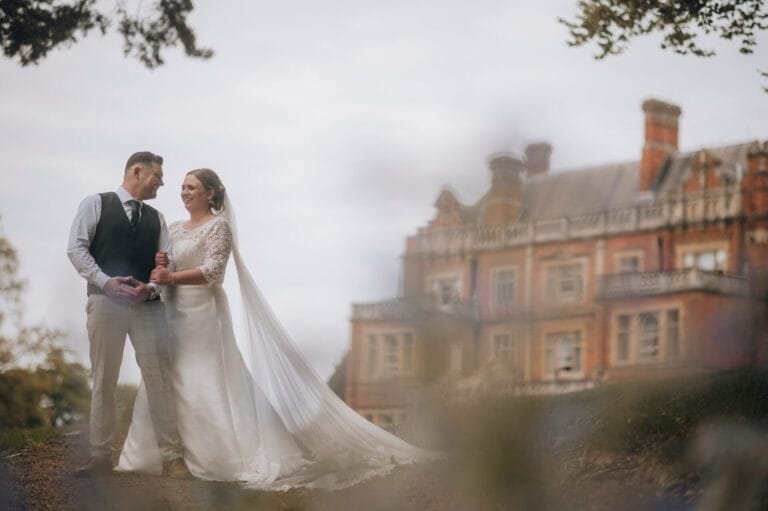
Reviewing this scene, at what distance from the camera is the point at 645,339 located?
614cm

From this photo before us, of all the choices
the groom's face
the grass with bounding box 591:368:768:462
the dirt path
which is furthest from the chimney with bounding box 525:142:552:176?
the groom's face

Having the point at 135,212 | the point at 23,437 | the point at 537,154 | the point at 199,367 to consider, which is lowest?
the point at 23,437

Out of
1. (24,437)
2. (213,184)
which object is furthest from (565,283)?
(24,437)

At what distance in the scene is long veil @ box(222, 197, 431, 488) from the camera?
583 cm

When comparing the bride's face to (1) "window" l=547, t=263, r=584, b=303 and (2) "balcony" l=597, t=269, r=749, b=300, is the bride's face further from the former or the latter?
(2) "balcony" l=597, t=269, r=749, b=300

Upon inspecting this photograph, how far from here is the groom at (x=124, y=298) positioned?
18.3 feet

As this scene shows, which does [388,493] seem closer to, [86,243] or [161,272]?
[161,272]

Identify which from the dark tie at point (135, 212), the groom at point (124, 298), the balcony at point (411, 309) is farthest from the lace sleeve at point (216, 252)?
the balcony at point (411, 309)

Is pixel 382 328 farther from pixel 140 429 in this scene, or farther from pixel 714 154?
pixel 714 154

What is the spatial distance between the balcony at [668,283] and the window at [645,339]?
140 millimetres

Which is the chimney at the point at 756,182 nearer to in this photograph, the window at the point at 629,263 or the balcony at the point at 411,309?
the window at the point at 629,263

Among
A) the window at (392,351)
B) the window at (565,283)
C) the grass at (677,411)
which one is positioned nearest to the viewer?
the grass at (677,411)

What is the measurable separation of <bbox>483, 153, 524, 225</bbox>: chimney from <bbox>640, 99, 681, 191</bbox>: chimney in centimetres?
68

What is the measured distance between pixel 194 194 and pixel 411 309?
4.25ft
